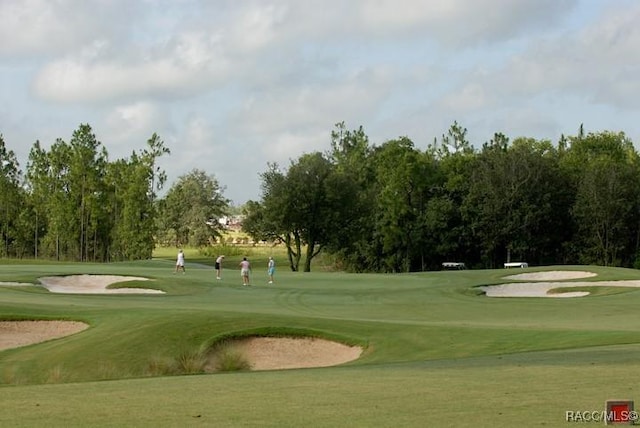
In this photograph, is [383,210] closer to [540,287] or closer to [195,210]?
[540,287]

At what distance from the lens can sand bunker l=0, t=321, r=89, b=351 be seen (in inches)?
949

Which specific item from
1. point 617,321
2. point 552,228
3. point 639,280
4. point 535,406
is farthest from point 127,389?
point 552,228

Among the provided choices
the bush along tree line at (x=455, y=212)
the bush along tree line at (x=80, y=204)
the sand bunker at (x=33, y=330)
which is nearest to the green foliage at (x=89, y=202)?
the bush along tree line at (x=80, y=204)

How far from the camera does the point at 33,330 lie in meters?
25.2

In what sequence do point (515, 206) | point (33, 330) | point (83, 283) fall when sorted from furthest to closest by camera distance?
point (515, 206), point (83, 283), point (33, 330)

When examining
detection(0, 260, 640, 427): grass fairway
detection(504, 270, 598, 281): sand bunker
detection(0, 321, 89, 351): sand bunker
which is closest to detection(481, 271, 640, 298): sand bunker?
detection(504, 270, 598, 281): sand bunker

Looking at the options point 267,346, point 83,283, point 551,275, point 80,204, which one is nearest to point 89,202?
point 80,204

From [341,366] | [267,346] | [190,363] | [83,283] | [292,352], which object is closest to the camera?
[341,366]

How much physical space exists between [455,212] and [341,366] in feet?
221

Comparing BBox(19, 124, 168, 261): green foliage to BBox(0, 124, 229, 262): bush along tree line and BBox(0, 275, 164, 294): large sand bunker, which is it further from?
BBox(0, 275, 164, 294): large sand bunker

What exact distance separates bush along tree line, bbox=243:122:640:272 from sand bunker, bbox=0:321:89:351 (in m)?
49.8

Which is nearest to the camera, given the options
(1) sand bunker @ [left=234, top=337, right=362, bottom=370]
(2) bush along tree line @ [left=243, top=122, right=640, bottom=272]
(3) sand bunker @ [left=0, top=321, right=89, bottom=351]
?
→ (1) sand bunker @ [left=234, top=337, right=362, bottom=370]

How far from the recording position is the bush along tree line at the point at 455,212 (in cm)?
7688

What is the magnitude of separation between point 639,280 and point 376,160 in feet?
165
